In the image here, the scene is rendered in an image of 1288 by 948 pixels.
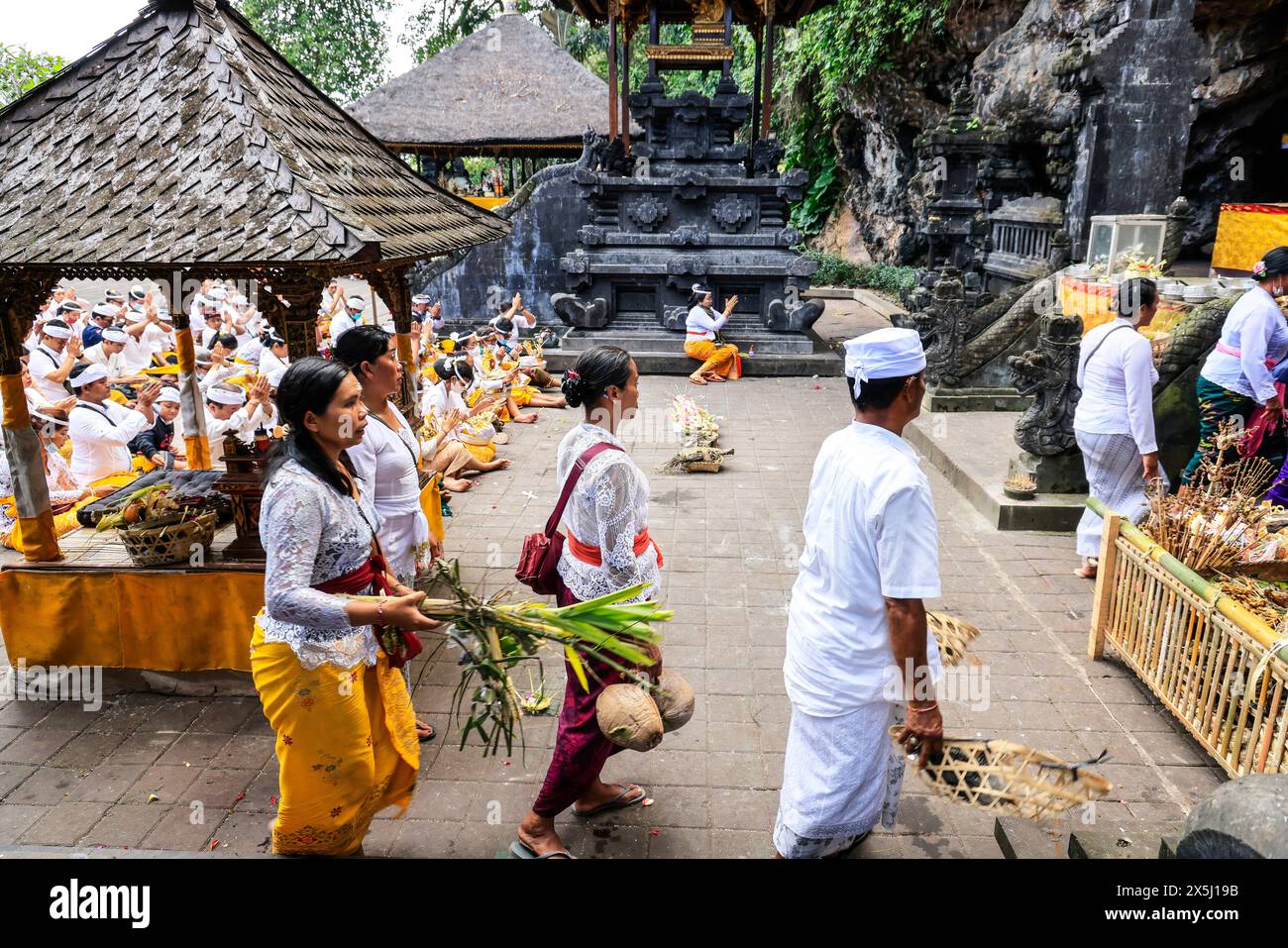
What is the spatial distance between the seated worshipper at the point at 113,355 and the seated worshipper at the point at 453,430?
13.1ft

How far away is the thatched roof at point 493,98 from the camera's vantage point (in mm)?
21500

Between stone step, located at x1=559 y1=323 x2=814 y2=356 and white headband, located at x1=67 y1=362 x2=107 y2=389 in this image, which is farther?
stone step, located at x1=559 y1=323 x2=814 y2=356

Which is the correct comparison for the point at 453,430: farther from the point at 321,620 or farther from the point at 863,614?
the point at 863,614

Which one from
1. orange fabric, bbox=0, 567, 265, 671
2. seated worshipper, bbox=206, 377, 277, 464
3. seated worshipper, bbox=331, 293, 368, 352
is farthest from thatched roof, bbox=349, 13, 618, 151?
orange fabric, bbox=0, 567, 265, 671

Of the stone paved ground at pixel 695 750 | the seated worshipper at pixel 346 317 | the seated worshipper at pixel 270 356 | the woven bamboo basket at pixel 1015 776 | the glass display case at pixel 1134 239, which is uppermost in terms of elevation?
the glass display case at pixel 1134 239

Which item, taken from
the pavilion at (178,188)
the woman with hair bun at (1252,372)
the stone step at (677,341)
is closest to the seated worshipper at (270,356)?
the pavilion at (178,188)

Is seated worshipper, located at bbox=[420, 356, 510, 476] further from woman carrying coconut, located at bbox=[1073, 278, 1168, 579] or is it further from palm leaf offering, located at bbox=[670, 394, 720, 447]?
woman carrying coconut, located at bbox=[1073, 278, 1168, 579]

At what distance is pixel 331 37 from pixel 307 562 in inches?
1243

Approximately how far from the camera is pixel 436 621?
2895 millimetres

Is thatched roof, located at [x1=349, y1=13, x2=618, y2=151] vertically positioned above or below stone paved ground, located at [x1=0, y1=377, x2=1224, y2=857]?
above

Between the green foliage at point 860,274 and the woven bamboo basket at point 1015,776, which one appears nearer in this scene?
the woven bamboo basket at point 1015,776

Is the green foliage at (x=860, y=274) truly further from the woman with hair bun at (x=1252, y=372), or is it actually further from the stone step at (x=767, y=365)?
the woman with hair bun at (x=1252, y=372)

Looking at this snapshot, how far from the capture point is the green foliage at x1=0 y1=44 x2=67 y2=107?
14.6 m
